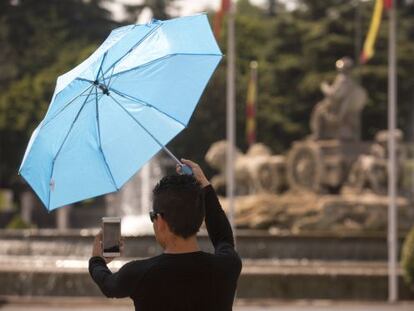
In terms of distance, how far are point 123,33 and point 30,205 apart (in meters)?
44.1

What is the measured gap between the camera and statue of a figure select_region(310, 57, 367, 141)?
27547 mm

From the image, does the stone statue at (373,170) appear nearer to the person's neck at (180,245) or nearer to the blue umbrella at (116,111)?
the blue umbrella at (116,111)

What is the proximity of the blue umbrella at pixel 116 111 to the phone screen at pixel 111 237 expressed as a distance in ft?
2.32

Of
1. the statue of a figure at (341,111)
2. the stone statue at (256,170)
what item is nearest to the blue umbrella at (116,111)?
the statue of a figure at (341,111)

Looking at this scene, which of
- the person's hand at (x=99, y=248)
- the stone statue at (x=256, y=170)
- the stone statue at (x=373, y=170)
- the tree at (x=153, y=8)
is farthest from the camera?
the tree at (x=153, y=8)

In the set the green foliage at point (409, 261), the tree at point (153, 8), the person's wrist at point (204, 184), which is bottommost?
the green foliage at point (409, 261)

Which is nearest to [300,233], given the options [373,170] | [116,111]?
[373,170]

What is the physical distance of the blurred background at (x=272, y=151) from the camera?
17.5m

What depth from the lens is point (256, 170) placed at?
2923 cm

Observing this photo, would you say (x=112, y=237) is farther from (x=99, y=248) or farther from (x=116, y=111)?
(x=116, y=111)

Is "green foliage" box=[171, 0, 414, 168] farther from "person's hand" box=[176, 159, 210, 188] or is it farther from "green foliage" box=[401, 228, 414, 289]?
"person's hand" box=[176, 159, 210, 188]

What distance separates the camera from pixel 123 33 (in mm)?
5074

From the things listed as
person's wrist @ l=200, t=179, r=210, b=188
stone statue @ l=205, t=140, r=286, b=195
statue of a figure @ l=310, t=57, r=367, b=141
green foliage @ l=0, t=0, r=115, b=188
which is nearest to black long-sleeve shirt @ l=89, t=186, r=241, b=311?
person's wrist @ l=200, t=179, r=210, b=188

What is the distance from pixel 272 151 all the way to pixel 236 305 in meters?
39.5
